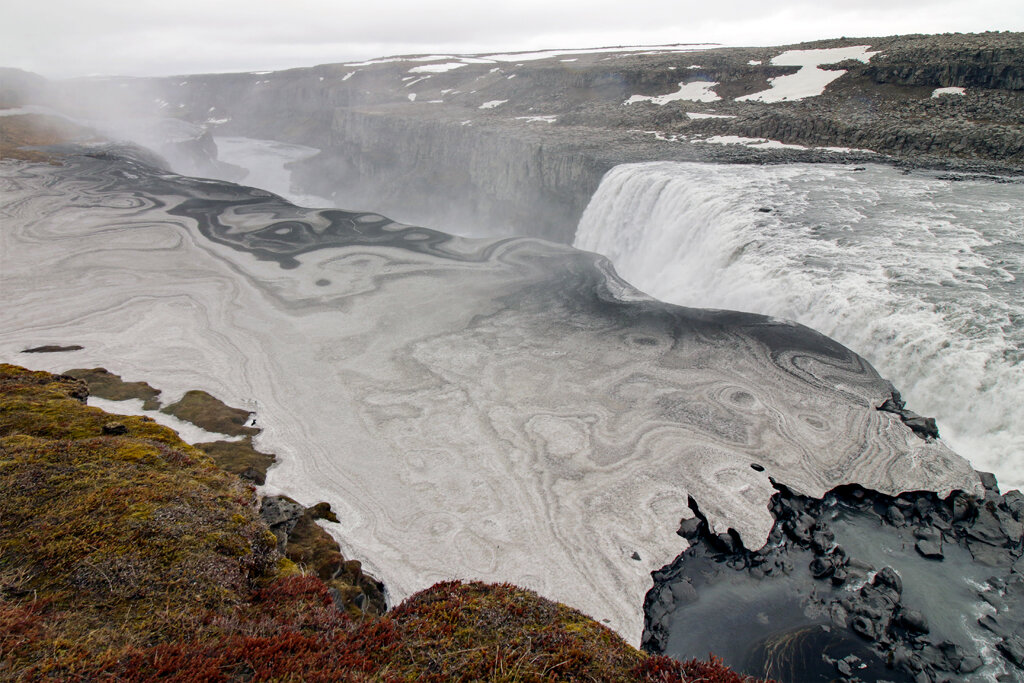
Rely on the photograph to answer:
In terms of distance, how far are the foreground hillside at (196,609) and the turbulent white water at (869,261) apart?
11.9 meters

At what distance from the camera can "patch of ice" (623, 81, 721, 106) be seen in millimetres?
47094

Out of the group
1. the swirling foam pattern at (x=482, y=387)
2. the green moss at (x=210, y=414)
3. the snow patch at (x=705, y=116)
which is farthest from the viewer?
the snow patch at (x=705, y=116)

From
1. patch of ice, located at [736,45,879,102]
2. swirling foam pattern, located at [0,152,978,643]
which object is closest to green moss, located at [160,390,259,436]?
swirling foam pattern, located at [0,152,978,643]

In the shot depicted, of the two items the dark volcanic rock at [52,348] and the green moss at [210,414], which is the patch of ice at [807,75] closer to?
the green moss at [210,414]

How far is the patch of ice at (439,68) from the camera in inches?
3266

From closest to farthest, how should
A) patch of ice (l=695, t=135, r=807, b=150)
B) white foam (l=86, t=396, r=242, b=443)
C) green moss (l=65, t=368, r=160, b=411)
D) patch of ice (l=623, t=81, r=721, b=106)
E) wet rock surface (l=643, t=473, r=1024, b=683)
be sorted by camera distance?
1. wet rock surface (l=643, t=473, r=1024, b=683)
2. white foam (l=86, t=396, r=242, b=443)
3. green moss (l=65, t=368, r=160, b=411)
4. patch of ice (l=695, t=135, r=807, b=150)
5. patch of ice (l=623, t=81, r=721, b=106)

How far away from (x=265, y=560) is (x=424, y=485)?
16.0 feet

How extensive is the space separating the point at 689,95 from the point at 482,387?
4164 centimetres

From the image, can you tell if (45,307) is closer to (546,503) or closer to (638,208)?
(546,503)

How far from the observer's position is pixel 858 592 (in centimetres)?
1016

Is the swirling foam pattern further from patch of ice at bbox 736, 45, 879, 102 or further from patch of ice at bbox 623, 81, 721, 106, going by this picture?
patch of ice at bbox 623, 81, 721, 106

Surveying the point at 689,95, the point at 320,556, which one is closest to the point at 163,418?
the point at 320,556

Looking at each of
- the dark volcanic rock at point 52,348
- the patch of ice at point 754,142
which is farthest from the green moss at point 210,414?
the patch of ice at point 754,142

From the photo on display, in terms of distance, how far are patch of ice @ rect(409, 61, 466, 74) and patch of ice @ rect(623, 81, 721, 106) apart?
136 feet
